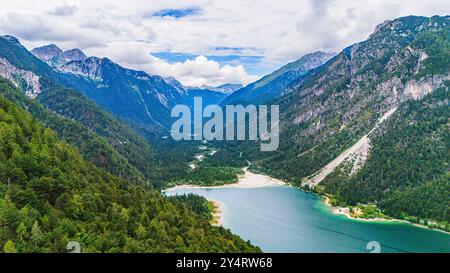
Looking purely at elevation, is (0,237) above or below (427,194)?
above

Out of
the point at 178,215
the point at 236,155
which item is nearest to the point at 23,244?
the point at 178,215

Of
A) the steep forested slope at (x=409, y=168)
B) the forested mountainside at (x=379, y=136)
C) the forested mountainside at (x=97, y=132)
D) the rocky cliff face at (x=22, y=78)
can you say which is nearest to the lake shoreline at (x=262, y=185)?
the forested mountainside at (x=379, y=136)

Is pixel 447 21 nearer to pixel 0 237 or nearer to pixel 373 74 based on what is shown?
pixel 373 74

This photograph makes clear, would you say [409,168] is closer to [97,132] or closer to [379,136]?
[379,136]

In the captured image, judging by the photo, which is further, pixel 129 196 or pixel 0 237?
pixel 129 196

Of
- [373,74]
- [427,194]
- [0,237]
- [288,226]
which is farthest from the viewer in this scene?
[373,74]

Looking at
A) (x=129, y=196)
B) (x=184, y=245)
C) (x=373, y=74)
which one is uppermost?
(x=373, y=74)

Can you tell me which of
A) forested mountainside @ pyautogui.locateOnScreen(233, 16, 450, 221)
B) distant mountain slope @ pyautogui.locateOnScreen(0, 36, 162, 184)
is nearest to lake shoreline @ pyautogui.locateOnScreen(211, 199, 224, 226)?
forested mountainside @ pyautogui.locateOnScreen(233, 16, 450, 221)
